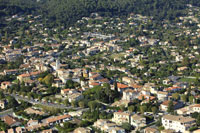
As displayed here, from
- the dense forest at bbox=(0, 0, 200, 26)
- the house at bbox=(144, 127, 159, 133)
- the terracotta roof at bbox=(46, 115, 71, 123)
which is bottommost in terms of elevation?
the terracotta roof at bbox=(46, 115, 71, 123)

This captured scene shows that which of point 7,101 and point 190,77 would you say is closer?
point 7,101

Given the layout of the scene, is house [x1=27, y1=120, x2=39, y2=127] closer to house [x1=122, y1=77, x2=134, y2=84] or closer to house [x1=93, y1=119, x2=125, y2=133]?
house [x1=93, y1=119, x2=125, y2=133]

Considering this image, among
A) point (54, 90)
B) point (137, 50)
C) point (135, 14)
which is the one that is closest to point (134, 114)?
point (54, 90)

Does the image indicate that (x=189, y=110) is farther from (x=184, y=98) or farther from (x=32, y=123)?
(x=32, y=123)

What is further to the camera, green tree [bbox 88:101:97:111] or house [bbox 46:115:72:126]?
green tree [bbox 88:101:97:111]

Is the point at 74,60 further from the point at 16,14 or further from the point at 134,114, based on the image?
the point at 16,14

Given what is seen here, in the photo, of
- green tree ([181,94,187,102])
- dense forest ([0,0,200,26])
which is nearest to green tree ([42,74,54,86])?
green tree ([181,94,187,102])

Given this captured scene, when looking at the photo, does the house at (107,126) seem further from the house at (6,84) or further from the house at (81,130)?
the house at (6,84)

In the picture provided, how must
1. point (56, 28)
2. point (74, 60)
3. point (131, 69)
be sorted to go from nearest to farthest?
point (131, 69) → point (74, 60) → point (56, 28)
